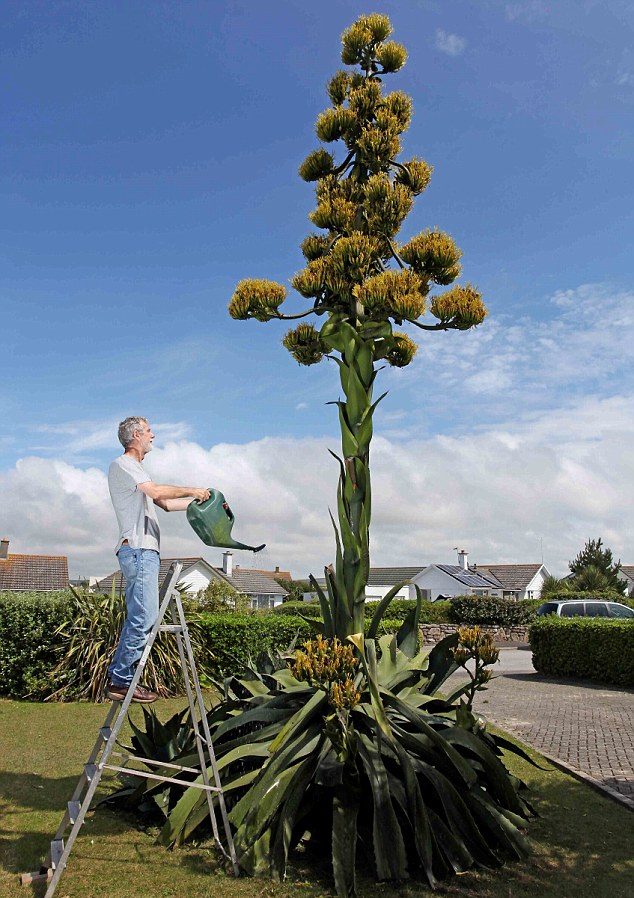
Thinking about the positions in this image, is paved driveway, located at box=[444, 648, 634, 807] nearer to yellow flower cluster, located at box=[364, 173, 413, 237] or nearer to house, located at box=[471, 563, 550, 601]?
yellow flower cluster, located at box=[364, 173, 413, 237]

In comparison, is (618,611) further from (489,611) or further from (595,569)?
(595,569)

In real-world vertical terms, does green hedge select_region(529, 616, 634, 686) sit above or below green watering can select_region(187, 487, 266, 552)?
below

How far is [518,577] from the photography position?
59031 mm

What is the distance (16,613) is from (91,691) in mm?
1997

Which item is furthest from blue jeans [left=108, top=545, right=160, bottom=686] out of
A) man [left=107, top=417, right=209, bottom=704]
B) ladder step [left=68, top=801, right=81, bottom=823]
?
ladder step [left=68, top=801, right=81, bottom=823]

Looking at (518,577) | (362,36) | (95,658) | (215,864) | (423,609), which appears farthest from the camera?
(518,577)

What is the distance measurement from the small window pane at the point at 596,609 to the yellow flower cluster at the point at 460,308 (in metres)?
20.4

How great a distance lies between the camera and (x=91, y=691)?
12.8m

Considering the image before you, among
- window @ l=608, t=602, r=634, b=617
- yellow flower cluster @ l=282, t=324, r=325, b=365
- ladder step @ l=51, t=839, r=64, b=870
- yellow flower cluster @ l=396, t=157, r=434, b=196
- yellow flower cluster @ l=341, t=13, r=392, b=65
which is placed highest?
yellow flower cluster @ l=341, t=13, r=392, b=65

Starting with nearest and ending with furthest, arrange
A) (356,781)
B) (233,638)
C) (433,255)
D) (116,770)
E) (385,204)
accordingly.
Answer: (116,770), (356,781), (433,255), (385,204), (233,638)

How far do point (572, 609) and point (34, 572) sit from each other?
24.4 m

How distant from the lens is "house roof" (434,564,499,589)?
50.5 m

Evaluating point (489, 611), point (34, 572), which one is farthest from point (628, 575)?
point (34, 572)

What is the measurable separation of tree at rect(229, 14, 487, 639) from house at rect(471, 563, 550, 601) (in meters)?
51.3
